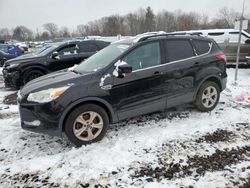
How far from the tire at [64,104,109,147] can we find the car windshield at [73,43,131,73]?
0.78 meters

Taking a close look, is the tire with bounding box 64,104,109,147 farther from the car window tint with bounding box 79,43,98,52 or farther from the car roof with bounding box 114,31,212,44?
the car window tint with bounding box 79,43,98,52

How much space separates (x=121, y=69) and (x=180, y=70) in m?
1.38

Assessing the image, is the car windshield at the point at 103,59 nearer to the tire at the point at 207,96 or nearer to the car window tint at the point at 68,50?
the tire at the point at 207,96

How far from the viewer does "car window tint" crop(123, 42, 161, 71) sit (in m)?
4.65

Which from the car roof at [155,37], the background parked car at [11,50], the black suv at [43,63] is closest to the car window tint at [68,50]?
the black suv at [43,63]

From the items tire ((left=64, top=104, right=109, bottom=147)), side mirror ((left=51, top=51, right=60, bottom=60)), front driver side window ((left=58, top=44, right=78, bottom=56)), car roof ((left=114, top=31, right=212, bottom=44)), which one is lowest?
tire ((left=64, top=104, right=109, bottom=147))

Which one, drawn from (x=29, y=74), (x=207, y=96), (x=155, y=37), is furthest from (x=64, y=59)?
(x=207, y=96)

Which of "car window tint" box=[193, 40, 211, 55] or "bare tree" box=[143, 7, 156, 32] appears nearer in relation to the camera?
"car window tint" box=[193, 40, 211, 55]

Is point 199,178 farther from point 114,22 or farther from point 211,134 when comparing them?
point 114,22

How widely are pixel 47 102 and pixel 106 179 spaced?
1541 millimetres

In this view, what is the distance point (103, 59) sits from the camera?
4914 mm

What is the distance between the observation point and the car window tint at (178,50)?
5.05 m

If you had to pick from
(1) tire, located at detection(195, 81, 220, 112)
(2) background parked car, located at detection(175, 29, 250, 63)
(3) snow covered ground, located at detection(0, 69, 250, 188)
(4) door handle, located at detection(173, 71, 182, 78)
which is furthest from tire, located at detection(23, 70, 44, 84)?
(2) background parked car, located at detection(175, 29, 250, 63)

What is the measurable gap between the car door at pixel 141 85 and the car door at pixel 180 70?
19 cm
